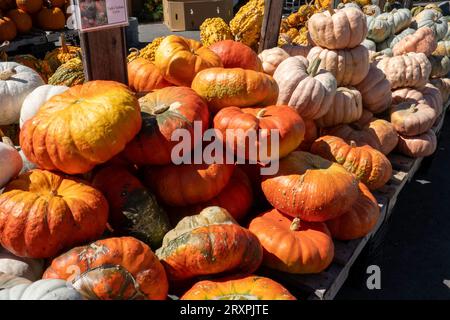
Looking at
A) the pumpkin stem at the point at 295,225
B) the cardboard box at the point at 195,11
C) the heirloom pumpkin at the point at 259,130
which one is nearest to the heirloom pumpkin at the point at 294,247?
the pumpkin stem at the point at 295,225

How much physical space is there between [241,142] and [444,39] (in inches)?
180

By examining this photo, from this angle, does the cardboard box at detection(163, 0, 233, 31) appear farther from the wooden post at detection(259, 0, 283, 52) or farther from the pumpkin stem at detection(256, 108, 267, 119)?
the pumpkin stem at detection(256, 108, 267, 119)

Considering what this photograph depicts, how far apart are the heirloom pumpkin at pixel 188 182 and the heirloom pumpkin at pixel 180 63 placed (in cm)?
70

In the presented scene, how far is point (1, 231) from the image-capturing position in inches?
69.2

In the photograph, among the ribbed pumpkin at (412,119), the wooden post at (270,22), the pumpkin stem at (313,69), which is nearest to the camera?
the pumpkin stem at (313,69)

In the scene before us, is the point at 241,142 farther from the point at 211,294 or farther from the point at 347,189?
the point at 211,294

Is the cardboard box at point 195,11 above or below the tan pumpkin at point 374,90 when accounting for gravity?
above

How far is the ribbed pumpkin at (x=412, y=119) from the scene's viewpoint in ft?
11.7

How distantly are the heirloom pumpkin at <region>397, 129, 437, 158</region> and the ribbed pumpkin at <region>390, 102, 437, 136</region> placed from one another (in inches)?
2.0

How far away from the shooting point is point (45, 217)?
1739 mm

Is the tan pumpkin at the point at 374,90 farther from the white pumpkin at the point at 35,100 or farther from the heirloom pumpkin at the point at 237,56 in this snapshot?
the white pumpkin at the point at 35,100

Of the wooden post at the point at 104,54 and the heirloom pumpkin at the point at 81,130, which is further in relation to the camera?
the wooden post at the point at 104,54
